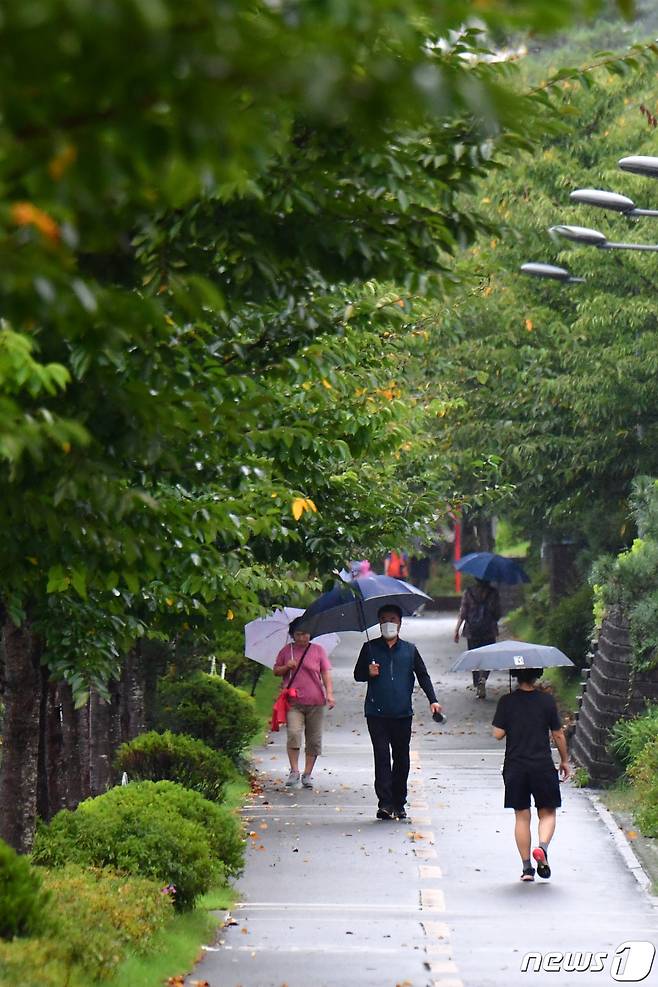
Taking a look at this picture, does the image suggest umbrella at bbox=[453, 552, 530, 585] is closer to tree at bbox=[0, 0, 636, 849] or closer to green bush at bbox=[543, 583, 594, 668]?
green bush at bbox=[543, 583, 594, 668]

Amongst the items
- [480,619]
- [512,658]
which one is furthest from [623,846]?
[480,619]

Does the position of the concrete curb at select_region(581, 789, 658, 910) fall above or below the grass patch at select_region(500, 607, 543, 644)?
above

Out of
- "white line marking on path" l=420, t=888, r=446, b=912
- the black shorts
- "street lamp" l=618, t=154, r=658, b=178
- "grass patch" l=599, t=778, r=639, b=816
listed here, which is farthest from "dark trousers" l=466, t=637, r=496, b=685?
"street lamp" l=618, t=154, r=658, b=178

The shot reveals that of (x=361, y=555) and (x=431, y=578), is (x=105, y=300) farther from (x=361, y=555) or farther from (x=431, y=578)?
(x=431, y=578)

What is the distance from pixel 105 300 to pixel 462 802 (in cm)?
1430

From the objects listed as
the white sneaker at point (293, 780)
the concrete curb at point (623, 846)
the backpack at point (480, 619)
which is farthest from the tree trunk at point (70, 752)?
the backpack at point (480, 619)

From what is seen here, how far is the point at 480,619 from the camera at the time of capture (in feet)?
95.0

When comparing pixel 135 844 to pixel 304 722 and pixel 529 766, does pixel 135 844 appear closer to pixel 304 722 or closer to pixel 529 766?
pixel 529 766

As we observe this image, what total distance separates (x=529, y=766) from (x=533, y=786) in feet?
0.51

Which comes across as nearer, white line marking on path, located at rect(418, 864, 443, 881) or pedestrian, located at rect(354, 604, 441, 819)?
white line marking on path, located at rect(418, 864, 443, 881)

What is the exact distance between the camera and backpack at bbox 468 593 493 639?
28797 mm

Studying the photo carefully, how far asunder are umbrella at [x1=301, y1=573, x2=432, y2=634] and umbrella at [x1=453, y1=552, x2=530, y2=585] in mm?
11456

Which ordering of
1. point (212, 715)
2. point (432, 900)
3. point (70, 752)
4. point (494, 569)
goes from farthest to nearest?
point (494, 569) → point (212, 715) → point (70, 752) → point (432, 900)

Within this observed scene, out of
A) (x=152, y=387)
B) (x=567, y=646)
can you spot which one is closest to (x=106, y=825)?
(x=152, y=387)
